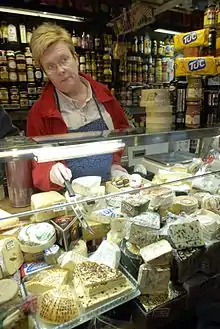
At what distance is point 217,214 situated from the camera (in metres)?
1.07

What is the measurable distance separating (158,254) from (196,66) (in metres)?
0.83

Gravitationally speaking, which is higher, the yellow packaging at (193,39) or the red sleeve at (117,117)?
the yellow packaging at (193,39)

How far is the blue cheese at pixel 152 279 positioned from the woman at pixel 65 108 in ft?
1.50

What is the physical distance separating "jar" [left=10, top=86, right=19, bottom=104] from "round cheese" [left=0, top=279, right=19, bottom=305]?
9.42 feet

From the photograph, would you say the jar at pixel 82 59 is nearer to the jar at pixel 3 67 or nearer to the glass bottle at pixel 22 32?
the glass bottle at pixel 22 32

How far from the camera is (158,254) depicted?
2.70 feet

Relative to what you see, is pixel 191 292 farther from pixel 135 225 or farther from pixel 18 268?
pixel 18 268

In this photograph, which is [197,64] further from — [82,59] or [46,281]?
[82,59]

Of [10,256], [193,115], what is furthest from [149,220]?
[193,115]

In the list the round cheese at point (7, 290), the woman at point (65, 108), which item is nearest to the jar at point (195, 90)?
the woman at point (65, 108)

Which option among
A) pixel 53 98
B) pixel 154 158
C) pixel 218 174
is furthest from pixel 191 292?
pixel 53 98

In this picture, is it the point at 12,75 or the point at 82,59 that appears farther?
the point at 82,59

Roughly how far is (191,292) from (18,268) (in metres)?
0.56

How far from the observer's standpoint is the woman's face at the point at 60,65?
131 cm
